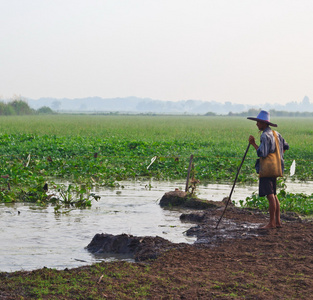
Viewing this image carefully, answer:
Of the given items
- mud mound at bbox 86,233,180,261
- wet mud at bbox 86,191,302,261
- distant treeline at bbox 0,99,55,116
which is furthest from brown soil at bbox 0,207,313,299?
distant treeline at bbox 0,99,55,116

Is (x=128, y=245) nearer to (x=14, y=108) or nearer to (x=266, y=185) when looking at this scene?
(x=266, y=185)

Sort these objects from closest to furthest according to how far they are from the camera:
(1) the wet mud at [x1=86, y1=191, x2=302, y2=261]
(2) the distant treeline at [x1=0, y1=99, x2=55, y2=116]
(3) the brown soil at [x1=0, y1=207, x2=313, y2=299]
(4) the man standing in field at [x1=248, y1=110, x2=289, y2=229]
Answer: (3) the brown soil at [x1=0, y1=207, x2=313, y2=299], (1) the wet mud at [x1=86, y1=191, x2=302, y2=261], (4) the man standing in field at [x1=248, y1=110, x2=289, y2=229], (2) the distant treeline at [x1=0, y1=99, x2=55, y2=116]

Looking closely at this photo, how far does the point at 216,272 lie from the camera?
575cm

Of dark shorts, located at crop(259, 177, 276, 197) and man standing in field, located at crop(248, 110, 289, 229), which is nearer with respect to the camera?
man standing in field, located at crop(248, 110, 289, 229)

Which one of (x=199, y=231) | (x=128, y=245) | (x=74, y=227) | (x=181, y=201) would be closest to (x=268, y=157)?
(x=199, y=231)

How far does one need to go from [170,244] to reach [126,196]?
518 centimetres

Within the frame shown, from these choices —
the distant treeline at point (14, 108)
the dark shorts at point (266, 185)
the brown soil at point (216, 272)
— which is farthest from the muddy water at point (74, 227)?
the distant treeline at point (14, 108)

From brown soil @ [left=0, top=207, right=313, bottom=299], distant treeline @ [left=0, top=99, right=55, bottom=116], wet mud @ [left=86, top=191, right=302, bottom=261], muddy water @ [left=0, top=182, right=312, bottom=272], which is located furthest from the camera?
distant treeline @ [left=0, top=99, right=55, bottom=116]

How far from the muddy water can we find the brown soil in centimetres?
85

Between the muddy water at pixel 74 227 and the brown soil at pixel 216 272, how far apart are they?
853 mm

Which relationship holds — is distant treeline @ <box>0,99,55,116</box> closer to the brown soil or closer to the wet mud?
the wet mud

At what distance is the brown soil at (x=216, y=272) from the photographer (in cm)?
505

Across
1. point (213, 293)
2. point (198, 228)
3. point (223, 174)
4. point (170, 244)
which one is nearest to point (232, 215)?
point (198, 228)

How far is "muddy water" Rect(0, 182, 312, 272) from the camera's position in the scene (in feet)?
22.4
